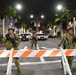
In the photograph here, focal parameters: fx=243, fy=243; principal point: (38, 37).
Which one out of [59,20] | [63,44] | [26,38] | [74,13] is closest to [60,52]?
[63,44]

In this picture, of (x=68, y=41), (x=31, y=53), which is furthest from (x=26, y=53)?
(x=68, y=41)

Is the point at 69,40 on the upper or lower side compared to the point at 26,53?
upper

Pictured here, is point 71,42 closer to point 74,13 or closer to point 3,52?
point 3,52

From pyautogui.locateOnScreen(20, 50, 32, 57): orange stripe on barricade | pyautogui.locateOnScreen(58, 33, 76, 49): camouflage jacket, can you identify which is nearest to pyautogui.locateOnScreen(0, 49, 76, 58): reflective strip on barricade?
pyautogui.locateOnScreen(20, 50, 32, 57): orange stripe on barricade

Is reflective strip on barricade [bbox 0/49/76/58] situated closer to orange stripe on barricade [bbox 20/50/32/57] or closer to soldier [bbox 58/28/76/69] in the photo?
orange stripe on barricade [bbox 20/50/32/57]

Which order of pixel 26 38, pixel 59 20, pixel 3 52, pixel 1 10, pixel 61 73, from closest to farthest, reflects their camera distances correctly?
pixel 3 52 < pixel 61 73 < pixel 1 10 < pixel 26 38 < pixel 59 20

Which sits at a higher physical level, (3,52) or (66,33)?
(66,33)

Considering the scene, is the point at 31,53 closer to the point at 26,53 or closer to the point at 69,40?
the point at 26,53

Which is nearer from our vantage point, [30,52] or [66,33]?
[30,52]

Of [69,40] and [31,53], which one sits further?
[69,40]

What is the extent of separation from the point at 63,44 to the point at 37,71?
1637 millimetres

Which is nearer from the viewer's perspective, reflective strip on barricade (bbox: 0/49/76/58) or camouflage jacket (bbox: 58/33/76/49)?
reflective strip on barricade (bbox: 0/49/76/58)

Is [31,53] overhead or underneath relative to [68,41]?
underneath

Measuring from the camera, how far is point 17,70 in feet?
34.0
